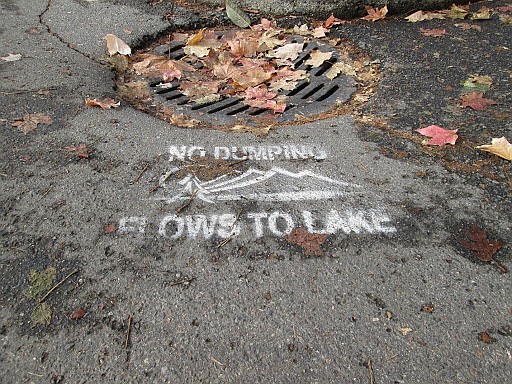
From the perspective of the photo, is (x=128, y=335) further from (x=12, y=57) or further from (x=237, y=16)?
(x=237, y=16)

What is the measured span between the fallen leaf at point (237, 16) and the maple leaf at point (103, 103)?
1497 mm

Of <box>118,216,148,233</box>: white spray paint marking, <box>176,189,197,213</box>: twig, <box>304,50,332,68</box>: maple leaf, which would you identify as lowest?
<box>118,216,148,233</box>: white spray paint marking

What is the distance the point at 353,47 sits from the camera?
3178 mm

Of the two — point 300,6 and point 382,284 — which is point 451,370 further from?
point 300,6

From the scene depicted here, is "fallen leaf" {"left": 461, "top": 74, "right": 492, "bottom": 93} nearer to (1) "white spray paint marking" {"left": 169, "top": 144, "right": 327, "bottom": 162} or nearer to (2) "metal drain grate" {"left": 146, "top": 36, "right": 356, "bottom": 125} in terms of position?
(2) "metal drain grate" {"left": 146, "top": 36, "right": 356, "bottom": 125}

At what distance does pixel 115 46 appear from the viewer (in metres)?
3.06

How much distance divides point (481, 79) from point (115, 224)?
7.24 feet

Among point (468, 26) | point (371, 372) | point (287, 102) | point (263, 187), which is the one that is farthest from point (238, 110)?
point (468, 26)

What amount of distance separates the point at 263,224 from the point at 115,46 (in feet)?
6.63

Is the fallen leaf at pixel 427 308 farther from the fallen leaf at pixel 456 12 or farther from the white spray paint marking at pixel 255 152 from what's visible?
the fallen leaf at pixel 456 12

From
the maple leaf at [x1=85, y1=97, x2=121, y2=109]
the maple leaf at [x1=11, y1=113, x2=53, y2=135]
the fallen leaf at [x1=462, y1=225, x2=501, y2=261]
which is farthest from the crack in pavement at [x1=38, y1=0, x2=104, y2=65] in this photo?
the fallen leaf at [x1=462, y1=225, x2=501, y2=261]

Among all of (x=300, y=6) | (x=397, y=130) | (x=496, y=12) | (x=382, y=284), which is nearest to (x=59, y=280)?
(x=382, y=284)

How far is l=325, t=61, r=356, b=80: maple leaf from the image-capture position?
2.80 m

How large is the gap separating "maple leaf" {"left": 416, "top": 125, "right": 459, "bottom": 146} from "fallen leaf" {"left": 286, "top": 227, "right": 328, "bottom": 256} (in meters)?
0.85
